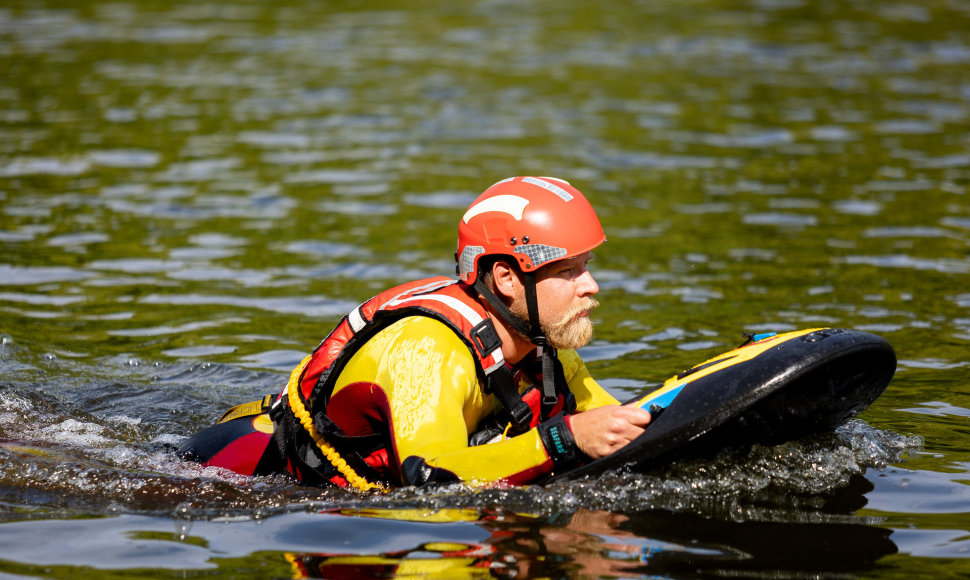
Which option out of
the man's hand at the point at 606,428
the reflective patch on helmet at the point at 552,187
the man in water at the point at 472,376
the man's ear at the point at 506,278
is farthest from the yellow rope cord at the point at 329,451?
the reflective patch on helmet at the point at 552,187

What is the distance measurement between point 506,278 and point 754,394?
137 centimetres

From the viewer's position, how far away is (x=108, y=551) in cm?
516

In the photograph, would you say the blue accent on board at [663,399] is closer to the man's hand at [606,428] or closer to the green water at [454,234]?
the man's hand at [606,428]

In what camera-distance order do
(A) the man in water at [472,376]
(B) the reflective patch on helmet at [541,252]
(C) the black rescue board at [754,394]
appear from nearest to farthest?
(A) the man in water at [472,376] → (C) the black rescue board at [754,394] → (B) the reflective patch on helmet at [541,252]

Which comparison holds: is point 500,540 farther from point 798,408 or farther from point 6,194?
point 6,194

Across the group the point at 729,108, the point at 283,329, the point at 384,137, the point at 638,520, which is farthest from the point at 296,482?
the point at 729,108

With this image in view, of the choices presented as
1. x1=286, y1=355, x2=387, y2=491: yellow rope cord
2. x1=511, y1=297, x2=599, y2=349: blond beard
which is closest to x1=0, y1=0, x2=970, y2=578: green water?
x1=286, y1=355, x2=387, y2=491: yellow rope cord

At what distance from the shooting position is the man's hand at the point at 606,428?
5.41 meters

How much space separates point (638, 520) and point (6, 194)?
11.5 meters

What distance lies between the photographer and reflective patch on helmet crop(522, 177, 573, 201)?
19.4ft

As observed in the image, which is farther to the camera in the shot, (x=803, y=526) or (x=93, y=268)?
(x=93, y=268)

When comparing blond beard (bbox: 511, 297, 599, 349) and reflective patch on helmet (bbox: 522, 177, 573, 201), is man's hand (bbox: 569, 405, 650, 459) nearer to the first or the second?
blond beard (bbox: 511, 297, 599, 349)

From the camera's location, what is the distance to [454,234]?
13047mm

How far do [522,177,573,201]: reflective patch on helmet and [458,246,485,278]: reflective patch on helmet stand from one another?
451 millimetres
